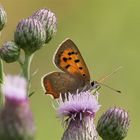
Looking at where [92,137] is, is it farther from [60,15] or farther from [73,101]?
[60,15]

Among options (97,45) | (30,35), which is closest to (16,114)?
(30,35)

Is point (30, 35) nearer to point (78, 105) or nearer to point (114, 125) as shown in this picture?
point (78, 105)

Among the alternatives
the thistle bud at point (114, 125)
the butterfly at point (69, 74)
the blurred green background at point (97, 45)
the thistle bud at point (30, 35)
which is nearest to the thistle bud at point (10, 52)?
the thistle bud at point (30, 35)

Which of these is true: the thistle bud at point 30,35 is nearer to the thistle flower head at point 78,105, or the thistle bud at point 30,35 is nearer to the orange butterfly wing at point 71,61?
the orange butterfly wing at point 71,61

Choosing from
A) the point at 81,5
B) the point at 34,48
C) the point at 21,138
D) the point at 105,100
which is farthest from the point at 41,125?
the point at 21,138

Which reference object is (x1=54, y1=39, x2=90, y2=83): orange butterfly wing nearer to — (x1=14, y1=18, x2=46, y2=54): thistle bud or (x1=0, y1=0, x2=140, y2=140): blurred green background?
(x1=14, y1=18, x2=46, y2=54): thistle bud

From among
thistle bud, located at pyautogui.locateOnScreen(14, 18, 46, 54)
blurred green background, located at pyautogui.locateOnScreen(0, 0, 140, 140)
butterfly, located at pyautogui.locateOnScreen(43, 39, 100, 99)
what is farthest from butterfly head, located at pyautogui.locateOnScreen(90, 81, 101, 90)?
blurred green background, located at pyautogui.locateOnScreen(0, 0, 140, 140)
